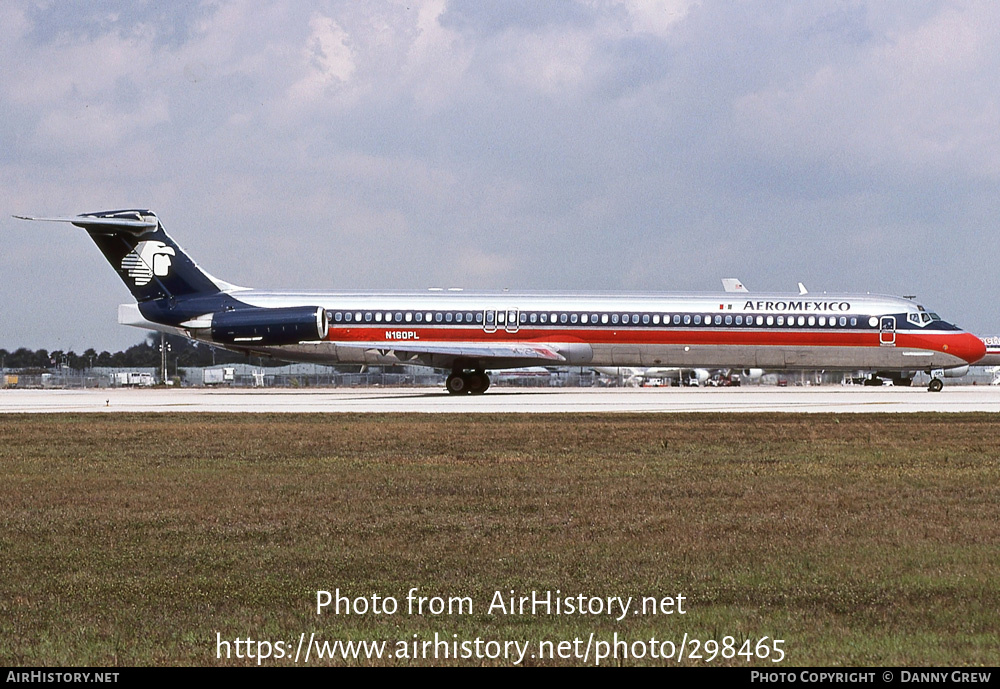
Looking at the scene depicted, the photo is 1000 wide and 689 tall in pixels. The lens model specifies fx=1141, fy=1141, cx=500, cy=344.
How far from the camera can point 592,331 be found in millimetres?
42125

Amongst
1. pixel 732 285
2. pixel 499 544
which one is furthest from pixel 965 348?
pixel 499 544

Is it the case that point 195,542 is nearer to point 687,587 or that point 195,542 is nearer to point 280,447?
point 687,587

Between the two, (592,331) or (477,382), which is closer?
(592,331)

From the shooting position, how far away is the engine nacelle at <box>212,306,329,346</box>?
41344 millimetres

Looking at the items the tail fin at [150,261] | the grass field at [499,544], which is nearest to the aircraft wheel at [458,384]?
the tail fin at [150,261]

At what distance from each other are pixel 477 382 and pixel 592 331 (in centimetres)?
479

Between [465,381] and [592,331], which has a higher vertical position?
[592,331]

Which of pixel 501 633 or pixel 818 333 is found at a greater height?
pixel 818 333

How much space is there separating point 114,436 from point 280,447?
4.47 metres

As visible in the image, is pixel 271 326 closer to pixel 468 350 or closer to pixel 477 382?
pixel 468 350

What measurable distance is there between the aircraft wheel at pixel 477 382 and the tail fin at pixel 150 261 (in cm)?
1047

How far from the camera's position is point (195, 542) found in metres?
9.55

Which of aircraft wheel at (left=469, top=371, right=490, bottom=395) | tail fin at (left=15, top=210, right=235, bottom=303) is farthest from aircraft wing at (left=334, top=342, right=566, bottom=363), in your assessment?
tail fin at (left=15, top=210, right=235, bottom=303)
